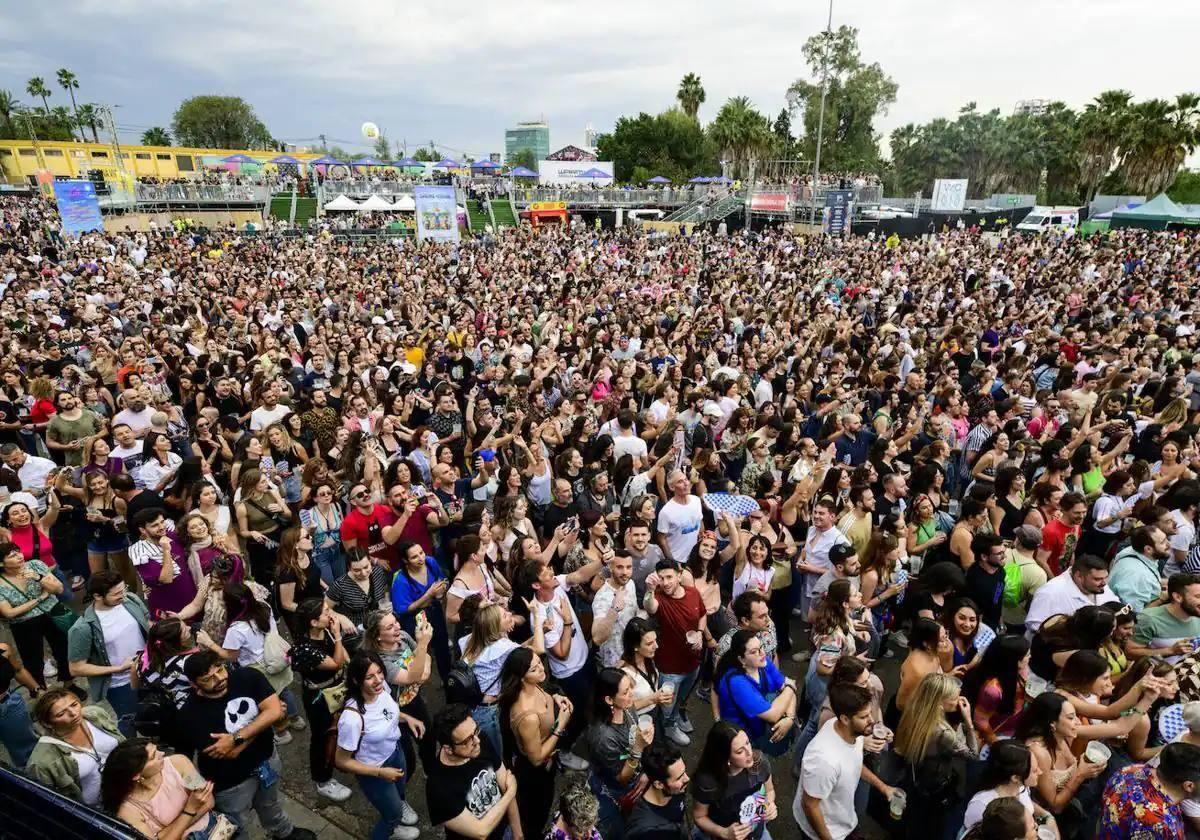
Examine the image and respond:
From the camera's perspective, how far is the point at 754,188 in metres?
34.1

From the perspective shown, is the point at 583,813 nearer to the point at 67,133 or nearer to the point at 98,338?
the point at 98,338

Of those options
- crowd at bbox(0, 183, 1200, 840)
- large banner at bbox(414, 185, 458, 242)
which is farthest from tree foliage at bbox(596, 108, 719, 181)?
crowd at bbox(0, 183, 1200, 840)

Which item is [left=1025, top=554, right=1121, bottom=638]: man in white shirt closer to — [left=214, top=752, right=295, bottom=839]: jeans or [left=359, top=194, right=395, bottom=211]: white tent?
[left=214, top=752, right=295, bottom=839]: jeans

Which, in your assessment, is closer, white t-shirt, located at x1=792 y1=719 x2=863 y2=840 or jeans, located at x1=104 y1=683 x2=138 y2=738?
white t-shirt, located at x1=792 y1=719 x2=863 y2=840

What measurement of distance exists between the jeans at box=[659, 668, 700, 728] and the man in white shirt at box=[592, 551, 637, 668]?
0.36 m

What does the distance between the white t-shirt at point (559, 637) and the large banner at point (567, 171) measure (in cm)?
4038

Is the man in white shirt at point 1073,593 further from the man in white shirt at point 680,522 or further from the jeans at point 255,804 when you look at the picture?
the jeans at point 255,804

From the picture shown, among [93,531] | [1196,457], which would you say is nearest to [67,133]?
[93,531]

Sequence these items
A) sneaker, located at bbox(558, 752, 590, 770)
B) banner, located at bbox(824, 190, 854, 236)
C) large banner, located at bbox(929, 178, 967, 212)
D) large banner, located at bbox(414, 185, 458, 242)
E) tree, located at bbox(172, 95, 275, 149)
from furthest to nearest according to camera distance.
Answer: tree, located at bbox(172, 95, 275, 149) < large banner, located at bbox(929, 178, 967, 212) < banner, located at bbox(824, 190, 854, 236) < large banner, located at bbox(414, 185, 458, 242) < sneaker, located at bbox(558, 752, 590, 770)

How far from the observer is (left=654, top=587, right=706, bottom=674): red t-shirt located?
392 cm

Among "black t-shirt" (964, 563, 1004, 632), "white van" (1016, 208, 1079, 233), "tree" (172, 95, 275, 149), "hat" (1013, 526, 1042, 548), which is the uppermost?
"tree" (172, 95, 275, 149)

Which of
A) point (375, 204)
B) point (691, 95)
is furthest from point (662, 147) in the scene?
point (375, 204)

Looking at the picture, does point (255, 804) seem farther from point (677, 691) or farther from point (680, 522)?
point (680, 522)

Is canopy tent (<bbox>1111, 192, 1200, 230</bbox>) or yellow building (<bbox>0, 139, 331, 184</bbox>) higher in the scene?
yellow building (<bbox>0, 139, 331, 184</bbox>)
